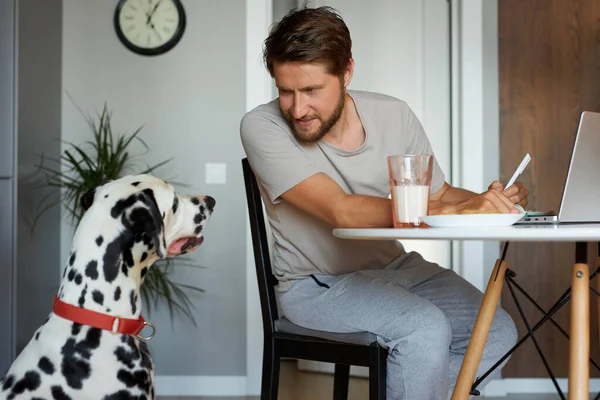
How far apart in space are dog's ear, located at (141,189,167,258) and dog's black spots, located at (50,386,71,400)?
0.38 metres

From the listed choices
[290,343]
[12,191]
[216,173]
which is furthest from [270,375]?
[216,173]

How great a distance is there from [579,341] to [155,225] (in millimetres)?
967

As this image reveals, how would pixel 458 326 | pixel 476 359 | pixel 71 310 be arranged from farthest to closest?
pixel 458 326 → pixel 476 359 → pixel 71 310

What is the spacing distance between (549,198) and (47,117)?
2582 millimetres

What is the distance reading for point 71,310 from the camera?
68.2 inches

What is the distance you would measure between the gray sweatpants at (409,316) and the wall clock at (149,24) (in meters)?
2.24

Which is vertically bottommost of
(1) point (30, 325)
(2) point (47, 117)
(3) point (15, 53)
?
(1) point (30, 325)

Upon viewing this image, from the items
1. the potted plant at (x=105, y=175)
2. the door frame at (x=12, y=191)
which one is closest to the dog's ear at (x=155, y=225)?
the door frame at (x=12, y=191)

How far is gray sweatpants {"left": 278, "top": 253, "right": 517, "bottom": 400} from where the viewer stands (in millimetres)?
1855

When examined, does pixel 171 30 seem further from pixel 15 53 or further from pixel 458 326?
pixel 458 326

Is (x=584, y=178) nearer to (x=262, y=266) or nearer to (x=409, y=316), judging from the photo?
(x=409, y=316)

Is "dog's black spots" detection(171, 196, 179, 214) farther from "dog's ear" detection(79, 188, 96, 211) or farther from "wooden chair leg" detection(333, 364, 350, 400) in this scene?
"wooden chair leg" detection(333, 364, 350, 400)

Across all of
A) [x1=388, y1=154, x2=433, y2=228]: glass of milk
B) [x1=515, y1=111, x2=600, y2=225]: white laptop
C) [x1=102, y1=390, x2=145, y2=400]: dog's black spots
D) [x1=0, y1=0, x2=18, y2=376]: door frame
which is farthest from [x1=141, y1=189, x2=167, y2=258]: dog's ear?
[x1=0, y1=0, x2=18, y2=376]: door frame

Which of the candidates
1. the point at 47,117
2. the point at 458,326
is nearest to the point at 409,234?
the point at 458,326
